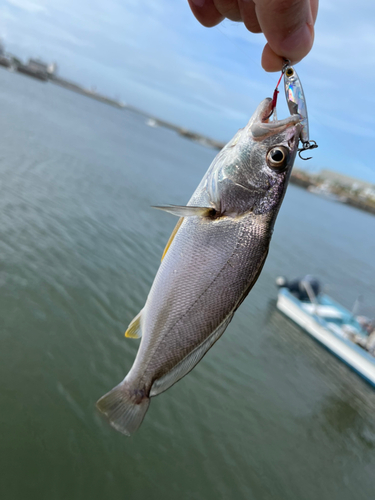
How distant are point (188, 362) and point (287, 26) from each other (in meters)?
2.05

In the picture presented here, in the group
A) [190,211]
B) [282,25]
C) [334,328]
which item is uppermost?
[282,25]

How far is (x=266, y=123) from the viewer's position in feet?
7.12

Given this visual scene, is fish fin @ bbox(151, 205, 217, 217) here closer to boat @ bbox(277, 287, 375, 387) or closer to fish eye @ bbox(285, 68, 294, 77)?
fish eye @ bbox(285, 68, 294, 77)

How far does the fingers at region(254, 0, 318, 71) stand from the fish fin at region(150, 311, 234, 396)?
164 cm

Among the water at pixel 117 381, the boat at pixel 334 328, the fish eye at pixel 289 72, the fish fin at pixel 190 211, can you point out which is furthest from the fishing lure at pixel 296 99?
the boat at pixel 334 328

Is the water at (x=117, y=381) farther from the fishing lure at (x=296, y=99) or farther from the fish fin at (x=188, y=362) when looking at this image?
the fishing lure at (x=296, y=99)

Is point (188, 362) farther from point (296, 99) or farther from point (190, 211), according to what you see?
point (296, 99)

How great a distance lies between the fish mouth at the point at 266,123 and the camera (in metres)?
2.12

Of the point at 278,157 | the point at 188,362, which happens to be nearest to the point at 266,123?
the point at 278,157

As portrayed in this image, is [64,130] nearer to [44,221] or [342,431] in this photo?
[44,221]

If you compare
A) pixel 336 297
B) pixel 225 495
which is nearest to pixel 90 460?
pixel 225 495

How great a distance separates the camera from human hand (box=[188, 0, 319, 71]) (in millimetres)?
1831

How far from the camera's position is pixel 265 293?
16.0 meters

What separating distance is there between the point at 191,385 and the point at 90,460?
3.20 meters
